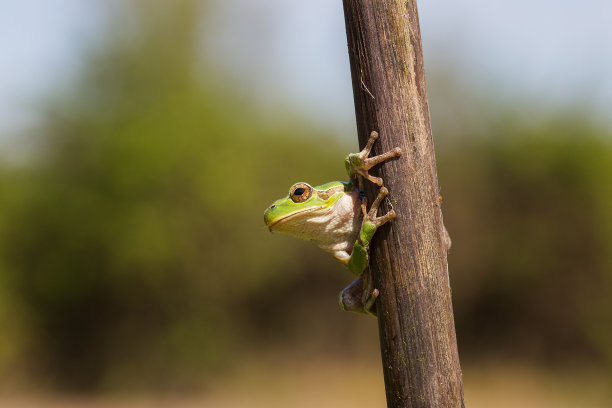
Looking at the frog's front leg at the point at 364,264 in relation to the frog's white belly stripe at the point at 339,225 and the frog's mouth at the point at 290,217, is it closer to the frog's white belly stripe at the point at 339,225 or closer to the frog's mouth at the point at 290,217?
the frog's white belly stripe at the point at 339,225

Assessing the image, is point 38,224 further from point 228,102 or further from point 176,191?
point 228,102

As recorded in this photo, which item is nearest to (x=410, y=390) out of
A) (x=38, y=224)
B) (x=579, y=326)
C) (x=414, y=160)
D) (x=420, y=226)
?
(x=420, y=226)

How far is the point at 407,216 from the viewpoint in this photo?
235 centimetres

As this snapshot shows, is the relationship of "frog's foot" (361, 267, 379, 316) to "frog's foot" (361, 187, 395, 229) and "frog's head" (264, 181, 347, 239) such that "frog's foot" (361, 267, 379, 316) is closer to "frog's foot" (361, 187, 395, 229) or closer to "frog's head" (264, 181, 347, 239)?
"frog's foot" (361, 187, 395, 229)

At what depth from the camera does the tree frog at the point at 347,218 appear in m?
2.44

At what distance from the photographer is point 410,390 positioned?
233 centimetres

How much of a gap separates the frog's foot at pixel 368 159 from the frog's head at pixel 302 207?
448 millimetres

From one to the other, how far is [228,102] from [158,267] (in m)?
4.51

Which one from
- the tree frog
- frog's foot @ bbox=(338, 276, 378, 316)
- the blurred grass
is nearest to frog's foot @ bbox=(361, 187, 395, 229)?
the tree frog

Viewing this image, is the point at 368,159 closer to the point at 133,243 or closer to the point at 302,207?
the point at 302,207

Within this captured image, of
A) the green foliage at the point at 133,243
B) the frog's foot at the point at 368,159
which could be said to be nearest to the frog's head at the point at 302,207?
the frog's foot at the point at 368,159

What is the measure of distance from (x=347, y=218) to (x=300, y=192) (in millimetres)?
→ 365

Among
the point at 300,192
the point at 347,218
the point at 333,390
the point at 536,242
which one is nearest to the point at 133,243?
the point at 333,390

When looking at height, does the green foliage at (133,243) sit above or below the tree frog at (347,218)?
below
